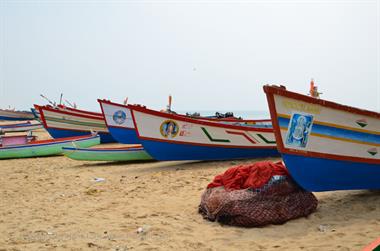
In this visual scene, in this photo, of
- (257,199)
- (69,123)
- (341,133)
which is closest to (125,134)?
(69,123)

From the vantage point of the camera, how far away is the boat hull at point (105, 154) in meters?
10.8

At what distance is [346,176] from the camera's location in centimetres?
527

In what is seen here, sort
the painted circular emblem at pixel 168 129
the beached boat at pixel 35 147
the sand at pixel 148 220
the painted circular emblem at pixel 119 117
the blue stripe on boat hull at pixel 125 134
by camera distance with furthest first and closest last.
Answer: the blue stripe on boat hull at pixel 125 134, the painted circular emblem at pixel 119 117, the beached boat at pixel 35 147, the painted circular emblem at pixel 168 129, the sand at pixel 148 220

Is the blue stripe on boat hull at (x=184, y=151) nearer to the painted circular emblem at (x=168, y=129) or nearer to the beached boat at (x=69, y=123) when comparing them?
the painted circular emblem at (x=168, y=129)

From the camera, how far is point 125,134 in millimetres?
14180

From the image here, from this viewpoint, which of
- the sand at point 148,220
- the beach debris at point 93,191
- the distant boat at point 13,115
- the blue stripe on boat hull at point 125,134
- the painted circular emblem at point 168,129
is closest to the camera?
the sand at point 148,220

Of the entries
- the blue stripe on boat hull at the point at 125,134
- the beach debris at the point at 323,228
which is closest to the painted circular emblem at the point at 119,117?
the blue stripe on boat hull at the point at 125,134

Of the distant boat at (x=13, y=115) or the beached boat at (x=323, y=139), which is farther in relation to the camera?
the distant boat at (x=13, y=115)

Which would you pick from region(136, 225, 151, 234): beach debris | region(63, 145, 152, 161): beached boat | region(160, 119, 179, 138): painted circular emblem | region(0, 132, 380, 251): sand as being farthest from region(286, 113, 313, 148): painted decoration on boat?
region(63, 145, 152, 161): beached boat

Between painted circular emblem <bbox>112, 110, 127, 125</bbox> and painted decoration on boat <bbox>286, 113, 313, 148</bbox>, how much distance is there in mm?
9630

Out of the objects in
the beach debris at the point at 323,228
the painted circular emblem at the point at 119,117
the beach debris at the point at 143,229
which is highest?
the painted circular emblem at the point at 119,117

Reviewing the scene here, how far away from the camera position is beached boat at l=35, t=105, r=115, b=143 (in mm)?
16672

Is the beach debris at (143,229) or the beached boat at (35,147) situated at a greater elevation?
the beached boat at (35,147)

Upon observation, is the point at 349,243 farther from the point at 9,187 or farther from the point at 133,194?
the point at 9,187
